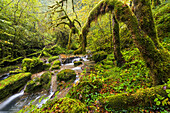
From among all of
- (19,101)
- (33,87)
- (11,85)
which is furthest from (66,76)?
(11,85)

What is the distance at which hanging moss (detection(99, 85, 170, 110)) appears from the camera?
6.83ft

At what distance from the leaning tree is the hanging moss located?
0.43 metres

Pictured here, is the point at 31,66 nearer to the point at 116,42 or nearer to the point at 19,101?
the point at 19,101

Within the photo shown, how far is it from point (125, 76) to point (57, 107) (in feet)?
12.0

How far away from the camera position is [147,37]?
2385 millimetres

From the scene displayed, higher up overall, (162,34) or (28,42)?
(28,42)

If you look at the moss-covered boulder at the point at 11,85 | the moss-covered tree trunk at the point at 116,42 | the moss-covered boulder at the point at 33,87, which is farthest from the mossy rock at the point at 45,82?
the moss-covered tree trunk at the point at 116,42

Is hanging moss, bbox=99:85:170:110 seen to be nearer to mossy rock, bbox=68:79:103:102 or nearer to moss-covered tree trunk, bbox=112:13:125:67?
mossy rock, bbox=68:79:103:102

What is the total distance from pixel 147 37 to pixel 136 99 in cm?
196

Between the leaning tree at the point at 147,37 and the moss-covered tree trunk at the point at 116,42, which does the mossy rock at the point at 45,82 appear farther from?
the leaning tree at the point at 147,37

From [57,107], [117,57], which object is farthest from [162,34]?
[57,107]

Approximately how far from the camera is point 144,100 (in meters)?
2.14

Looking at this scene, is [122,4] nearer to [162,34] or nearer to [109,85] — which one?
[109,85]

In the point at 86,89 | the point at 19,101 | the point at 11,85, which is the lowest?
the point at 19,101
